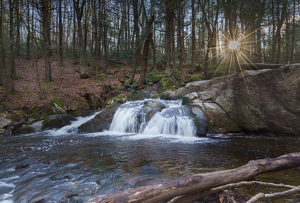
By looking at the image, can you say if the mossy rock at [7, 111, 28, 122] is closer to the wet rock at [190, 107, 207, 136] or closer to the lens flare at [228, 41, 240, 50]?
the wet rock at [190, 107, 207, 136]

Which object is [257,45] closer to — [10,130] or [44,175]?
[44,175]

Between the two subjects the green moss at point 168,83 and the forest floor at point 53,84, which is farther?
the green moss at point 168,83

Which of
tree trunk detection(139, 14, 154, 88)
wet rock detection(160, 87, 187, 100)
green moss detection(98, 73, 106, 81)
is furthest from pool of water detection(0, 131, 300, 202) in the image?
green moss detection(98, 73, 106, 81)

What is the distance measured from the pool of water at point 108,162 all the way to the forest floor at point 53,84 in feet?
21.8

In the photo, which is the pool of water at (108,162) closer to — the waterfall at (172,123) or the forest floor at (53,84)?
the waterfall at (172,123)

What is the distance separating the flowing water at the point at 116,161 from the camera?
356 centimetres

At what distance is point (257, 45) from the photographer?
16891 mm

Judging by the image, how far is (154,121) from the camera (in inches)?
378

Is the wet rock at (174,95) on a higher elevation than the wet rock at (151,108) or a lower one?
higher

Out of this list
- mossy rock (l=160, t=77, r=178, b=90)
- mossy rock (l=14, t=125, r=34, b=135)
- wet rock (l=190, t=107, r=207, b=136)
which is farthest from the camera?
mossy rock (l=160, t=77, r=178, b=90)

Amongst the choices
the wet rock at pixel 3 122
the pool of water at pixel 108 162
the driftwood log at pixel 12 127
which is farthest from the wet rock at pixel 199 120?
the wet rock at pixel 3 122

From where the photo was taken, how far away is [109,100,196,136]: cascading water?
29.1 ft

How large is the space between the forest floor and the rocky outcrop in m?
11.1

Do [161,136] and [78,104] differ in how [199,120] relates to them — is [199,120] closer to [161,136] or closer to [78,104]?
[161,136]
